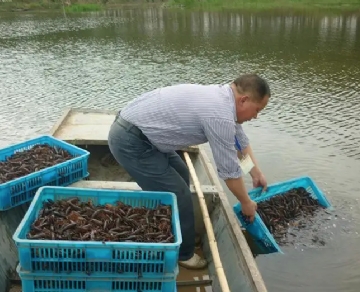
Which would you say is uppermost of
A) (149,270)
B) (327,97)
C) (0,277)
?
(149,270)

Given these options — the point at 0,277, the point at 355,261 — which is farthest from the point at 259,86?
the point at 355,261

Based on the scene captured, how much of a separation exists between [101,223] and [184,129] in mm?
1096

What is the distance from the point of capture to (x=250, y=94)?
3.55 m

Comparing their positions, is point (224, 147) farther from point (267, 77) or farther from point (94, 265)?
point (267, 77)

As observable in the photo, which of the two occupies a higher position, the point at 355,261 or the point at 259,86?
the point at 259,86

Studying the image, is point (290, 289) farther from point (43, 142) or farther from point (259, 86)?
point (43, 142)

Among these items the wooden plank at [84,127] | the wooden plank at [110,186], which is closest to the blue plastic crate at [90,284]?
the wooden plank at [110,186]

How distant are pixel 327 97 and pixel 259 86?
11.0m

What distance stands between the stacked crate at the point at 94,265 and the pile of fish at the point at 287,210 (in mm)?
2792

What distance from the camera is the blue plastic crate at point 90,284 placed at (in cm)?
306

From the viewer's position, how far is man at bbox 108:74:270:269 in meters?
3.51

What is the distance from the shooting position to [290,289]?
520cm

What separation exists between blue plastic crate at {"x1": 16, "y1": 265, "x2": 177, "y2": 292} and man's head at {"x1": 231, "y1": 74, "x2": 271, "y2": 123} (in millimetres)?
1574

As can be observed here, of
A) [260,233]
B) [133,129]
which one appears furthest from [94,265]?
[260,233]
